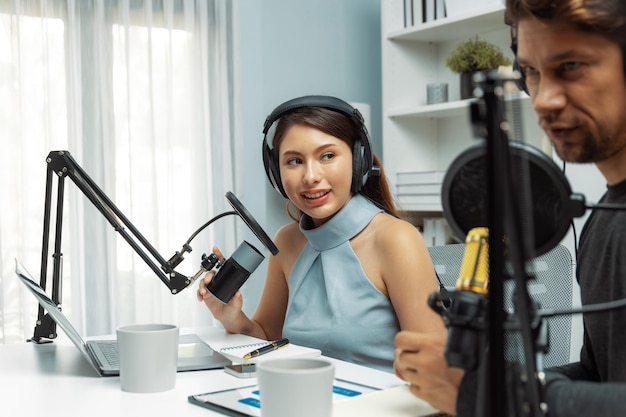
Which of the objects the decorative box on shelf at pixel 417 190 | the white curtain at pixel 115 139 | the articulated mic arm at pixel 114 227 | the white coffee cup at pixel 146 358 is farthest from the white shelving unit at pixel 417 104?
the white coffee cup at pixel 146 358

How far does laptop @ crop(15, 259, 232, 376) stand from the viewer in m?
1.17

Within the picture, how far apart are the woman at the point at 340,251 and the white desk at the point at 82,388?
28 cm

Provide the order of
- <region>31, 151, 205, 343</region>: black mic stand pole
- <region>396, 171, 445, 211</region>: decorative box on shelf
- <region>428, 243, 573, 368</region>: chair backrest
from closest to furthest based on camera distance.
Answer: <region>31, 151, 205, 343</region>: black mic stand pole
<region>428, 243, 573, 368</region>: chair backrest
<region>396, 171, 445, 211</region>: decorative box on shelf

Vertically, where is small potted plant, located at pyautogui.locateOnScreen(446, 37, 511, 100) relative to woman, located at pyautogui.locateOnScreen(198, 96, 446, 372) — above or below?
above

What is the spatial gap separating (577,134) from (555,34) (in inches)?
4.1

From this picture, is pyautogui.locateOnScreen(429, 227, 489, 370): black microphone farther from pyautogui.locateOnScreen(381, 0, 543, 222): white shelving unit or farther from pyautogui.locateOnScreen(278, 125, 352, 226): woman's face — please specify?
pyautogui.locateOnScreen(381, 0, 543, 222): white shelving unit

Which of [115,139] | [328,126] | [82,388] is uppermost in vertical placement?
[115,139]

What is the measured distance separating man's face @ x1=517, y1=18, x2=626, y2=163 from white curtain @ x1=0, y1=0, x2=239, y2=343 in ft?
7.57

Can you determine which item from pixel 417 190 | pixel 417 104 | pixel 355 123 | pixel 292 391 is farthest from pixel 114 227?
pixel 417 104

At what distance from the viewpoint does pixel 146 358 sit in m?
1.02

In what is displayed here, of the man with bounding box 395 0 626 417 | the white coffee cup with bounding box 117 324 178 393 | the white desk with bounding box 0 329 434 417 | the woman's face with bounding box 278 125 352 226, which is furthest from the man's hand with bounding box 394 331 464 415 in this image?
the woman's face with bounding box 278 125 352 226

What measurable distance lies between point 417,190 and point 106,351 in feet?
6.03

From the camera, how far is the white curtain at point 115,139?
275 cm

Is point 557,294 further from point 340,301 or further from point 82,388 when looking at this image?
point 82,388
